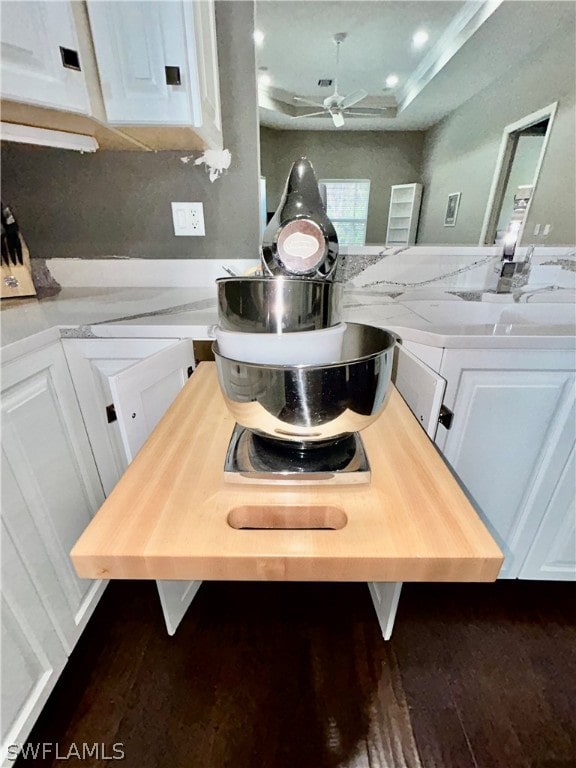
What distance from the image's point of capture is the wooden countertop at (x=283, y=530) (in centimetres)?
35

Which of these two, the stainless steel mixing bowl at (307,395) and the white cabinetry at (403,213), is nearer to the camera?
the stainless steel mixing bowl at (307,395)

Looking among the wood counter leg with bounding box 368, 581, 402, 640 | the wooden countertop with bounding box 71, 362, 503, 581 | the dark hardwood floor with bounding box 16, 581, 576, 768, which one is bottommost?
the dark hardwood floor with bounding box 16, 581, 576, 768

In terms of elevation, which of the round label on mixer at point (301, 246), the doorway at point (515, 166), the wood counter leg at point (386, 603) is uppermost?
the doorway at point (515, 166)

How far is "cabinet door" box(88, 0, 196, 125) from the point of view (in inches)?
32.0

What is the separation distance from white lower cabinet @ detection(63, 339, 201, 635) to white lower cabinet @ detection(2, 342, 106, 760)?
4cm

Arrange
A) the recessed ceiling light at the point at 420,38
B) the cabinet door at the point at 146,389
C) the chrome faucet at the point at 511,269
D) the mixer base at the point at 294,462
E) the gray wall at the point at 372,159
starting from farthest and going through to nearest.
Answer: the gray wall at the point at 372,159 < the recessed ceiling light at the point at 420,38 < the chrome faucet at the point at 511,269 < the cabinet door at the point at 146,389 < the mixer base at the point at 294,462

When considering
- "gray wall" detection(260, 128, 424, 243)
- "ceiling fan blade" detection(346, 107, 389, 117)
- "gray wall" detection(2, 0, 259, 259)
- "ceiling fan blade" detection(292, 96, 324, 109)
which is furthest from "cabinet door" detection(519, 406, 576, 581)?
"ceiling fan blade" detection(346, 107, 389, 117)

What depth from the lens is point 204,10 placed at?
976 millimetres

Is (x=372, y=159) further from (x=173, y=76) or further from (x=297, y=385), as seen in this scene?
(x=297, y=385)

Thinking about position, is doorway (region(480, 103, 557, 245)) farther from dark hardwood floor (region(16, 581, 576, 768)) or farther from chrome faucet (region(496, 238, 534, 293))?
dark hardwood floor (region(16, 581, 576, 768))

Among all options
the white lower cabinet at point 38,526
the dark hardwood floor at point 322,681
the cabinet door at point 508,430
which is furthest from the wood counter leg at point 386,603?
the white lower cabinet at point 38,526

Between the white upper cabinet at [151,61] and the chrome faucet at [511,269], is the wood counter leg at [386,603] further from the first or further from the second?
the white upper cabinet at [151,61]

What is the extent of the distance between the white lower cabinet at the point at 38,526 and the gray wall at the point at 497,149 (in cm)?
184

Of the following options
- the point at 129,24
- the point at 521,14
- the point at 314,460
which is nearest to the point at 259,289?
the point at 314,460
